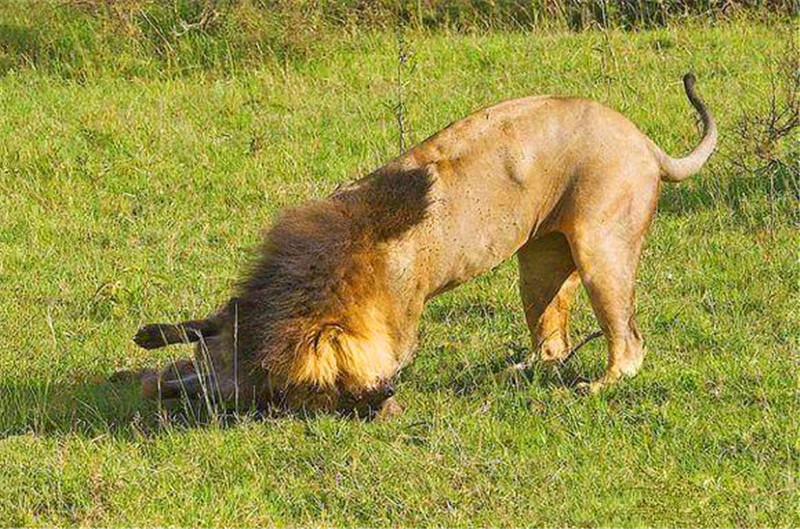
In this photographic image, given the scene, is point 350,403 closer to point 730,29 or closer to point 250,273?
point 250,273

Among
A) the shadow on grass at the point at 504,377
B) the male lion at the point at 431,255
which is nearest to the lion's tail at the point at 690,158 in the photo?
the male lion at the point at 431,255

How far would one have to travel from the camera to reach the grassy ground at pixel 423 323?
584cm

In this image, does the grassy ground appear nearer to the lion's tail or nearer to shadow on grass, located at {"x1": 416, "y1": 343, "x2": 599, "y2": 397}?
shadow on grass, located at {"x1": 416, "y1": 343, "x2": 599, "y2": 397}

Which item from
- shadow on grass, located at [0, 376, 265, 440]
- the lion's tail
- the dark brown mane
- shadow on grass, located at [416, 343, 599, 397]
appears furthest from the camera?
the lion's tail

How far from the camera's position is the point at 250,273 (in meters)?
6.32

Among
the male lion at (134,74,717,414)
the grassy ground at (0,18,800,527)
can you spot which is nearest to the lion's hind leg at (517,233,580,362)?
the male lion at (134,74,717,414)

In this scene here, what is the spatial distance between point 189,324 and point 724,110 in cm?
565

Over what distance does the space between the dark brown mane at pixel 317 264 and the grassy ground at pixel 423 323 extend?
0.46 m

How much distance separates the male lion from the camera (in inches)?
240

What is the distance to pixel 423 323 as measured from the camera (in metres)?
7.93

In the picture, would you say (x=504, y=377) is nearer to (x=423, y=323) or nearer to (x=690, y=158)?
(x=423, y=323)

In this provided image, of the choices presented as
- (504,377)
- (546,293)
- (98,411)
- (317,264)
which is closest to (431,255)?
(317,264)

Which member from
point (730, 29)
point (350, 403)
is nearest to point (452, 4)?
point (730, 29)

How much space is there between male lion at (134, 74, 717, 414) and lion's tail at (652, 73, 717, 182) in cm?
1
